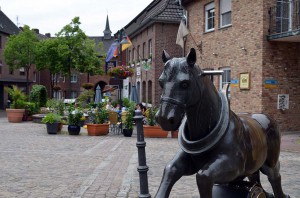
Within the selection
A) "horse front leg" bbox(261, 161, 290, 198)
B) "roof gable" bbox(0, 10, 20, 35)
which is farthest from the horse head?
"roof gable" bbox(0, 10, 20, 35)

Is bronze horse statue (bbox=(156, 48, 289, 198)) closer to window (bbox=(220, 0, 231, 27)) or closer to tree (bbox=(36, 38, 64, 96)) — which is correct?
window (bbox=(220, 0, 231, 27))

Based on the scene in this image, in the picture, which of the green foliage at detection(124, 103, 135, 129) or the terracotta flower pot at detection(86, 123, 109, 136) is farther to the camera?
the terracotta flower pot at detection(86, 123, 109, 136)

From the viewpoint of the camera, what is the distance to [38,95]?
23.3 metres

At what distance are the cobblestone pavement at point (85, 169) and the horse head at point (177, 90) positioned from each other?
320 cm

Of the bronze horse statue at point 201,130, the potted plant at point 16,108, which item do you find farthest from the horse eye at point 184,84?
the potted plant at point 16,108

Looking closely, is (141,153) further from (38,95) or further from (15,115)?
(38,95)

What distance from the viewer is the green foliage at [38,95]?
23.1m

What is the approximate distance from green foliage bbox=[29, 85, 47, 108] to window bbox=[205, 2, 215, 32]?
11.2m

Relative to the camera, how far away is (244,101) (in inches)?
601

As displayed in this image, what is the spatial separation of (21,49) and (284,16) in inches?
1168

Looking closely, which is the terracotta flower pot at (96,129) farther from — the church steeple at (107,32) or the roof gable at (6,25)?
the church steeple at (107,32)

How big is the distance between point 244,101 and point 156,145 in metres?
5.36

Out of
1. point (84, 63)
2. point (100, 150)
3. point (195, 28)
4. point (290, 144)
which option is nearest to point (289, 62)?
point (290, 144)

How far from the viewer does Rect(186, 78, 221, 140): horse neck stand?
2.65 m
